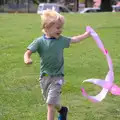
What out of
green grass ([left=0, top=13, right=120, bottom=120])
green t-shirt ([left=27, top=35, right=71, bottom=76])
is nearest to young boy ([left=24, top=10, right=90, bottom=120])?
green t-shirt ([left=27, top=35, right=71, bottom=76])

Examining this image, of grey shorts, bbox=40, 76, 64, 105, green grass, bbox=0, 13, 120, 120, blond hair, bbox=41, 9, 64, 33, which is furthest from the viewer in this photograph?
green grass, bbox=0, 13, 120, 120

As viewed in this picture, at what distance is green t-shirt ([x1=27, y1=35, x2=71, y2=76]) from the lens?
522cm

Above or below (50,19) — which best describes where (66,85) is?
below

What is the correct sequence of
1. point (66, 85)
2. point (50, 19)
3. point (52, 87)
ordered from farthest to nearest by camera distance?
point (66, 85)
point (52, 87)
point (50, 19)

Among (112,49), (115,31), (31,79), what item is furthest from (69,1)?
(31,79)

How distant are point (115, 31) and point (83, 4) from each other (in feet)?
144

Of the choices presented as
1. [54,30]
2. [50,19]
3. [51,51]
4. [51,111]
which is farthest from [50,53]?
[51,111]

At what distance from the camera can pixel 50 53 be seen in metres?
5.23

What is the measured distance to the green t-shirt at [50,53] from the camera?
5.22 metres

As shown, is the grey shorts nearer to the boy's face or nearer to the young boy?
the young boy

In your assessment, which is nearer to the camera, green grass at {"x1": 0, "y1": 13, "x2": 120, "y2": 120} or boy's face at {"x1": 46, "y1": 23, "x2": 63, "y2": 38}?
boy's face at {"x1": 46, "y1": 23, "x2": 63, "y2": 38}

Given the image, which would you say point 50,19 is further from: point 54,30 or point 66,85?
point 66,85

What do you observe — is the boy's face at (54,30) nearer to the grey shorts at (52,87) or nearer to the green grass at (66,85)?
the grey shorts at (52,87)

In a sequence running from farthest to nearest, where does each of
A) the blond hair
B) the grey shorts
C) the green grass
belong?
the green grass → the grey shorts → the blond hair
